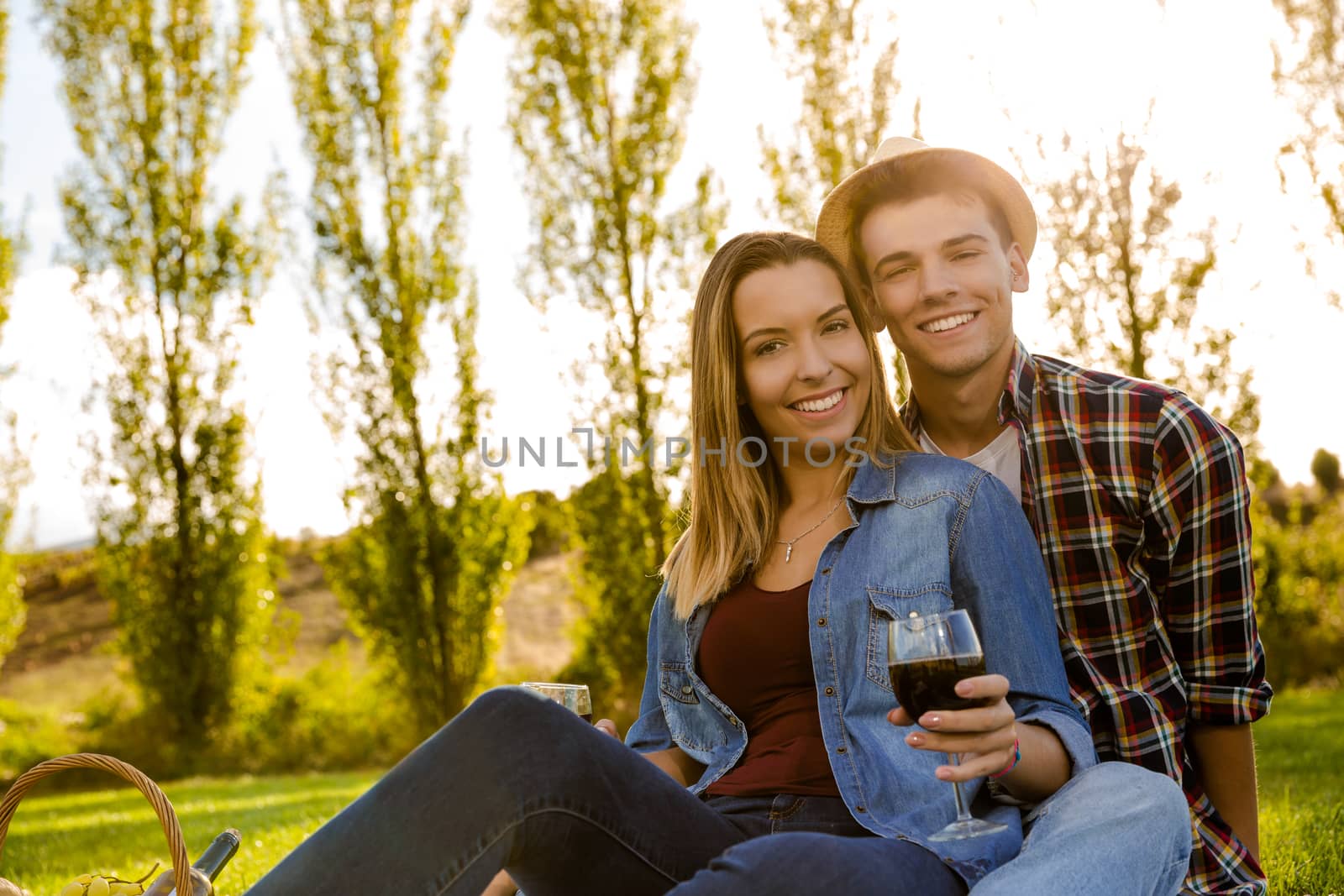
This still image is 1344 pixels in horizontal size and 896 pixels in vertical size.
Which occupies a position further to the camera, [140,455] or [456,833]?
[140,455]

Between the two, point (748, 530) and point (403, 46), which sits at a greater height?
point (403, 46)

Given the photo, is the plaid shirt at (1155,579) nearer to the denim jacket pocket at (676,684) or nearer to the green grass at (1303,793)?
the denim jacket pocket at (676,684)

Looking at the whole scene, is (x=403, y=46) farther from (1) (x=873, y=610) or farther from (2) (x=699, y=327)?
(1) (x=873, y=610)

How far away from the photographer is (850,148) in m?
11.1

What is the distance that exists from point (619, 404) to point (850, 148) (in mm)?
3516

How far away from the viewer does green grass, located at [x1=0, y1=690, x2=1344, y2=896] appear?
4.17 meters

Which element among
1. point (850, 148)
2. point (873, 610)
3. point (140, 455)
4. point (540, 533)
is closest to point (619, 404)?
point (850, 148)

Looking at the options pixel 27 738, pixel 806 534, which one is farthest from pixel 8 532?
pixel 806 534

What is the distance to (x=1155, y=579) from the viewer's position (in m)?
2.78

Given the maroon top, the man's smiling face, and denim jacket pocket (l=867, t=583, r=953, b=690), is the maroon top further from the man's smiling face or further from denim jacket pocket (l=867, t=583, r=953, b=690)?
the man's smiling face

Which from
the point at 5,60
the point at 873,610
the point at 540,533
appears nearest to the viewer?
the point at 873,610

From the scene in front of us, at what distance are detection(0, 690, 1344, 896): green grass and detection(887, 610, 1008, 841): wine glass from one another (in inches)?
93.8

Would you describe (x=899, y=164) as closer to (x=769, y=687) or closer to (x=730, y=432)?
(x=730, y=432)

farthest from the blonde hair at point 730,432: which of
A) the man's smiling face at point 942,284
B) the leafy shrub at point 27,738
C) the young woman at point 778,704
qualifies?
the leafy shrub at point 27,738
